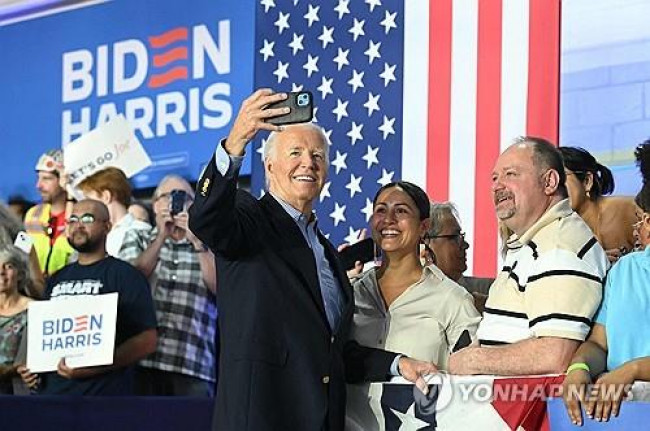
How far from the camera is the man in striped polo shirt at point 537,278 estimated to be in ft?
10.7

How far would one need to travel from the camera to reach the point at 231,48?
721 cm

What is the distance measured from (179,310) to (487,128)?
71.8 inches

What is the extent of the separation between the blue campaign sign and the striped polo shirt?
3.64 meters

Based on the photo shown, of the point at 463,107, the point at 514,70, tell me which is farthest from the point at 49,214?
the point at 514,70

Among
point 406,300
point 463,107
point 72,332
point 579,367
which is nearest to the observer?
point 579,367

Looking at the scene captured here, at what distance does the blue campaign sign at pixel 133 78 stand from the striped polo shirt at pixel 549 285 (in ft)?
11.9

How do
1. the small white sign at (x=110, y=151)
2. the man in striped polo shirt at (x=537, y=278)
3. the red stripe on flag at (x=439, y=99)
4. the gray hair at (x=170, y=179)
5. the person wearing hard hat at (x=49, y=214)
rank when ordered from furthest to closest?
the person wearing hard hat at (x=49, y=214)
the small white sign at (x=110, y=151)
the gray hair at (x=170, y=179)
the red stripe on flag at (x=439, y=99)
the man in striped polo shirt at (x=537, y=278)

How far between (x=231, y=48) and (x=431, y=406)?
4.06 m

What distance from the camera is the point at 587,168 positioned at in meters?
4.91

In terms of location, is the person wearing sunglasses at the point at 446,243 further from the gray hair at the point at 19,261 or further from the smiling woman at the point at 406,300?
the gray hair at the point at 19,261

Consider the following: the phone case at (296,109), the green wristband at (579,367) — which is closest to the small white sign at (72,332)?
the phone case at (296,109)

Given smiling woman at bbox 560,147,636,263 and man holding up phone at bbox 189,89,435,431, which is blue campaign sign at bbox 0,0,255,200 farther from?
man holding up phone at bbox 189,89,435,431

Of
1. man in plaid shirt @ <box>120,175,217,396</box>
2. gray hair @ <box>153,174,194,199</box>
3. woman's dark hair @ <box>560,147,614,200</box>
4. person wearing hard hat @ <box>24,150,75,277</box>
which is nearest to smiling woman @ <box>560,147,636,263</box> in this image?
woman's dark hair @ <box>560,147,614,200</box>

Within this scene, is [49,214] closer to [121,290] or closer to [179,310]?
[179,310]
